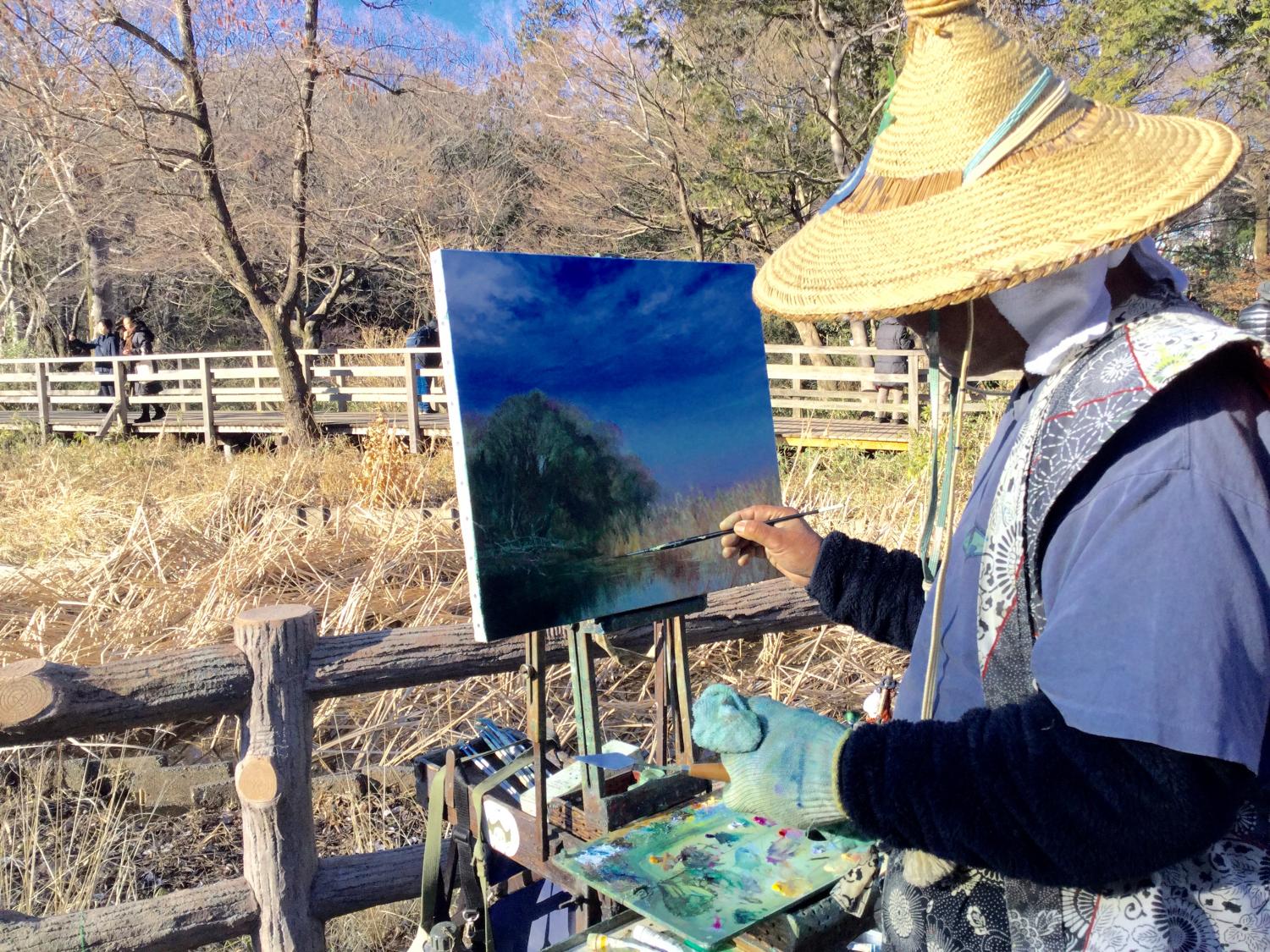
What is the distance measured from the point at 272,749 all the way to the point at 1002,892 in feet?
5.92

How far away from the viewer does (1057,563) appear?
108 cm

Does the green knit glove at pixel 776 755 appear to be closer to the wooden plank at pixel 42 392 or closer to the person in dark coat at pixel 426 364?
the person in dark coat at pixel 426 364

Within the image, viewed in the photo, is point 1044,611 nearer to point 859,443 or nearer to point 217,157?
point 859,443

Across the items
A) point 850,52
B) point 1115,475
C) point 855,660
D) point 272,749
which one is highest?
point 850,52

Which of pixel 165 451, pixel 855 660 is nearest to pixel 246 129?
pixel 165 451

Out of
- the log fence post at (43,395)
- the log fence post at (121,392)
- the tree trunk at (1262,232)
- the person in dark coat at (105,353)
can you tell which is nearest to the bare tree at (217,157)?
the log fence post at (121,392)

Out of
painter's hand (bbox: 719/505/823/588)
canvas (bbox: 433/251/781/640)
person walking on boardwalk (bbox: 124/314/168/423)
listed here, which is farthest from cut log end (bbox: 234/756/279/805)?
person walking on boardwalk (bbox: 124/314/168/423)

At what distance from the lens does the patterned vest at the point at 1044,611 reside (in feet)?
3.47

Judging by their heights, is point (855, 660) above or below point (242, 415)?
below

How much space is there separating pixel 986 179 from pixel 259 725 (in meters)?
2.07

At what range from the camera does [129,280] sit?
23.7 meters

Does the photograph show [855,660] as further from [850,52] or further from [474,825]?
[850,52]

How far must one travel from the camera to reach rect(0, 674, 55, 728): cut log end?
2.18 m

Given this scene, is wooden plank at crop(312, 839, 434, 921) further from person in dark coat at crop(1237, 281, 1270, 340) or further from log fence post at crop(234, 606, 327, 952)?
person in dark coat at crop(1237, 281, 1270, 340)
